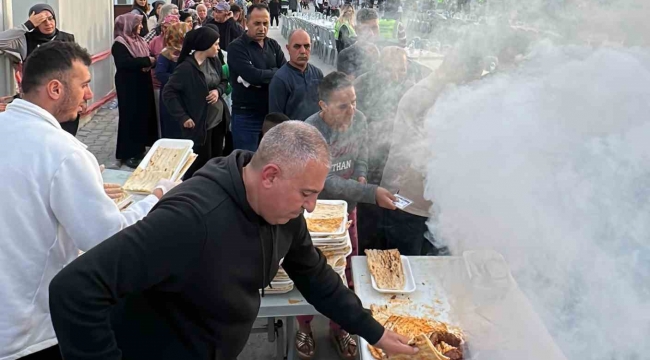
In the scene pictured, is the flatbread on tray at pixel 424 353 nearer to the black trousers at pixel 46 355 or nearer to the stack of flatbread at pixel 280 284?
the stack of flatbread at pixel 280 284

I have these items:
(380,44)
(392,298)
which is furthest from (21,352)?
(380,44)

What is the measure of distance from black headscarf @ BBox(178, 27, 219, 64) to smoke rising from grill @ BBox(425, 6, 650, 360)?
3131mm

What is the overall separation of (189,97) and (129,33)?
1.66 meters

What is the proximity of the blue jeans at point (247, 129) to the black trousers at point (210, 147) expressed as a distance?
1.01 ft

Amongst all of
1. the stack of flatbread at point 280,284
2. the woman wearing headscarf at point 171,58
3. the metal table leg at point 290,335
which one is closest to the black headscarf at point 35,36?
the woman wearing headscarf at point 171,58

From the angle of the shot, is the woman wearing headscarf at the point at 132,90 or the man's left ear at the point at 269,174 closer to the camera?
the man's left ear at the point at 269,174

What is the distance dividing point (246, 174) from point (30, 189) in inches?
30.0

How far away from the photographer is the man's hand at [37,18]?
507 centimetres

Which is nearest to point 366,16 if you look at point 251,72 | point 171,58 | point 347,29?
point 251,72

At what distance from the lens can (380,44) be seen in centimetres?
577

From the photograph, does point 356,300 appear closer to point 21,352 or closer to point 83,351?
point 83,351

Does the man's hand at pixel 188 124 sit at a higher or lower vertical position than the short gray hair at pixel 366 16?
lower

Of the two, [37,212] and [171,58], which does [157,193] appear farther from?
[171,58]

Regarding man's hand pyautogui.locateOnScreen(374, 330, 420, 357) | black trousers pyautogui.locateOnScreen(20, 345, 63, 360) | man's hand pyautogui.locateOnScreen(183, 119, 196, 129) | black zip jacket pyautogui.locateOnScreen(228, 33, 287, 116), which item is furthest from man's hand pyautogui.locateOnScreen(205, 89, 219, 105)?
man's hand pyautogui.locateOnScreen(374, 330, 420, 357)
